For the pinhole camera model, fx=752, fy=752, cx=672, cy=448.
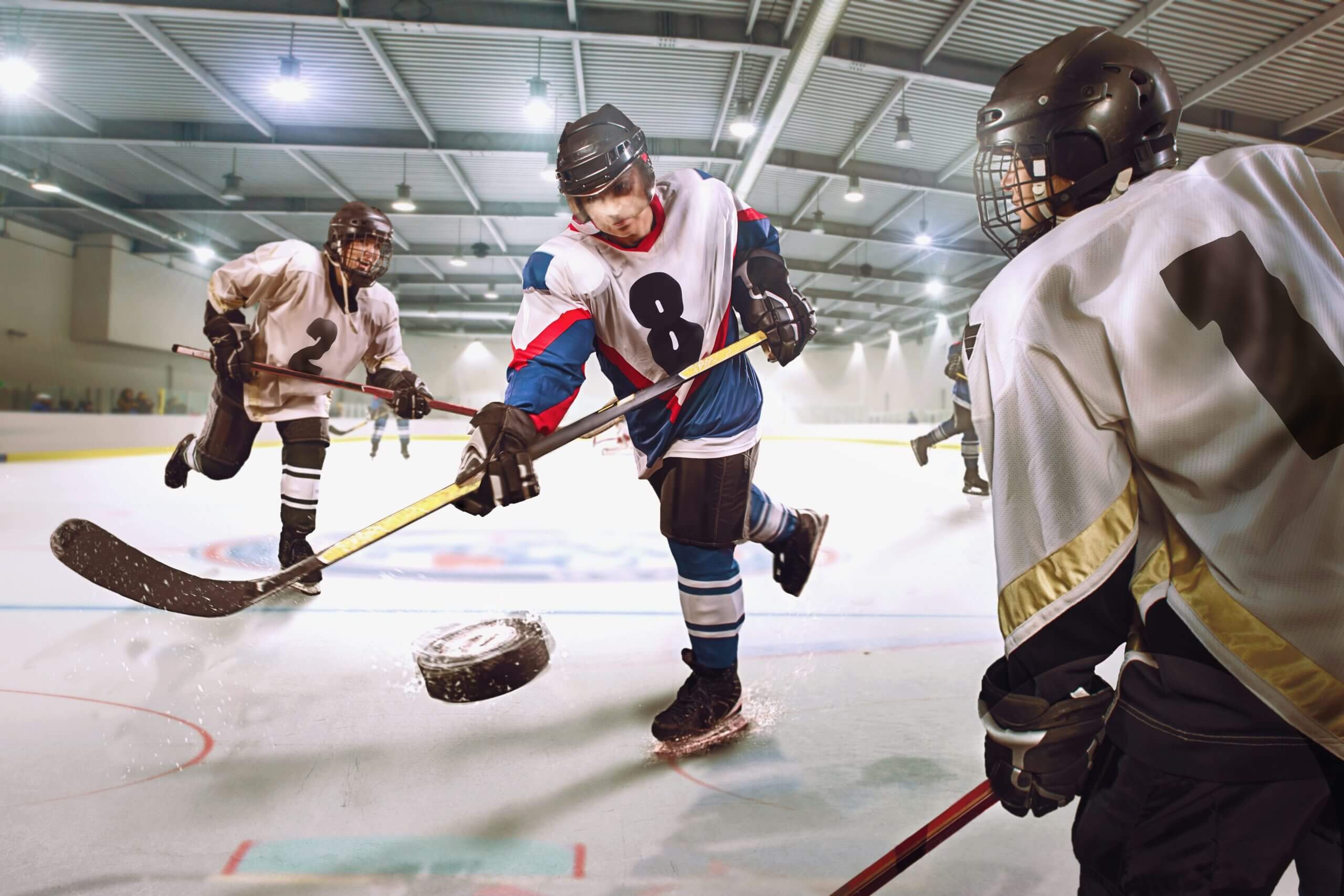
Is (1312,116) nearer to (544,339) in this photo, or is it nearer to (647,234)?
(647,234)

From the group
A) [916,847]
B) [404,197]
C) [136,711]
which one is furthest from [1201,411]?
[404,197]

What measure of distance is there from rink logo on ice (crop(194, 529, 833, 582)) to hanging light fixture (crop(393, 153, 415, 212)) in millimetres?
5215

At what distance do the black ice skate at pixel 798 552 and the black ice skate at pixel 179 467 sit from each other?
6.91 feet

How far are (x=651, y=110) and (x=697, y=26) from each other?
1.19m

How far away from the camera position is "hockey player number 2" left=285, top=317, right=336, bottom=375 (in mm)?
2414

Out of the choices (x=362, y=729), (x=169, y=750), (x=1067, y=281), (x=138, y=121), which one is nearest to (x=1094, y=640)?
(x=1067, y=281)

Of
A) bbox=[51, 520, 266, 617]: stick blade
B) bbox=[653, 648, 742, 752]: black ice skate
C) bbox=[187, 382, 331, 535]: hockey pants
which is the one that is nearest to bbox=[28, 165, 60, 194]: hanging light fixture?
bbox=[187, 382, 331, 535]: hockey pants

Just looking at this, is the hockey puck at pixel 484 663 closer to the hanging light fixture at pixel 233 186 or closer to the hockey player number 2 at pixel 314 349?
the hockey player number 2 at pixel 314 349

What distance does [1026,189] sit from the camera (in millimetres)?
704

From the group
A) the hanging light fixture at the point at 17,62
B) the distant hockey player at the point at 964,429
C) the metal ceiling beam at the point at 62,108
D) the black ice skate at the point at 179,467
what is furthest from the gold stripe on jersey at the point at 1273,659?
the metal ceiling beam at the point at 62,108

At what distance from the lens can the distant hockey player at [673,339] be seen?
50.6 inches

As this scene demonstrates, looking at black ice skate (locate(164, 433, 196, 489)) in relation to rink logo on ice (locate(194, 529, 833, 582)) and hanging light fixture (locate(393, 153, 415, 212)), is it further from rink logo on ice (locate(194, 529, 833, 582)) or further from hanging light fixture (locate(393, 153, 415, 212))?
hanging light fixture (locate(393, 153, 415, 212))

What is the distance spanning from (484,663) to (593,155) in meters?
0.93

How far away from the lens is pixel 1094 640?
548mm
